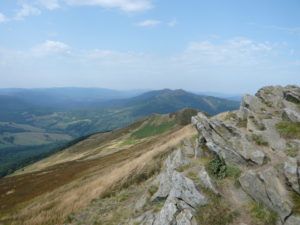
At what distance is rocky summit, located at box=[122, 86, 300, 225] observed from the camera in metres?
13.0

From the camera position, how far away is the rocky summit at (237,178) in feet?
42.5

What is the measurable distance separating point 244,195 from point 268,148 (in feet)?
16.0

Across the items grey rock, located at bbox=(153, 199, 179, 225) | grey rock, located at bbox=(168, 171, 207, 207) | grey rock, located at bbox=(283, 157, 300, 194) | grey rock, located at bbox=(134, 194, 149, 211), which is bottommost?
grey rock, located at bbox=(134, 194, 149, 211)

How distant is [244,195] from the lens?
14422 millimetres

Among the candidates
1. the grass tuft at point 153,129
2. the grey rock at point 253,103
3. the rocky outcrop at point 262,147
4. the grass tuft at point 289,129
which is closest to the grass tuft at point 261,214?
the rocky outcrop at point 262,147

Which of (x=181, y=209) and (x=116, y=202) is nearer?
(x=181, y=209)

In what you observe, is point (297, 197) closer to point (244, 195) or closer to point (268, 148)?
point (244, 195)

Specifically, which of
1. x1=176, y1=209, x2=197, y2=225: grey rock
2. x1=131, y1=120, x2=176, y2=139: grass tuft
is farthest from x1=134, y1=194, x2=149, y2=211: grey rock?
x1=131, y1=120, x2=176, y2=139: grass tuft

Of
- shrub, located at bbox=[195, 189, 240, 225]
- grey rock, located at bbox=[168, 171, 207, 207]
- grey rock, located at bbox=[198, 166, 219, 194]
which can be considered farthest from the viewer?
grey rock, located at bbox=[198, 166, 219, 194]

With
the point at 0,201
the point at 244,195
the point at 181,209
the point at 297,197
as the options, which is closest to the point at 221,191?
the point at 244,195

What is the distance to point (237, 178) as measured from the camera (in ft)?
51.2

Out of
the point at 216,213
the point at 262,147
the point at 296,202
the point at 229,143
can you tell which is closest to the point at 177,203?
the point at 216,213

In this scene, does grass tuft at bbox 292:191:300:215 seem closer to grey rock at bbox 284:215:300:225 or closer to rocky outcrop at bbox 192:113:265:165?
grey rock at bbox 284:215:300:225

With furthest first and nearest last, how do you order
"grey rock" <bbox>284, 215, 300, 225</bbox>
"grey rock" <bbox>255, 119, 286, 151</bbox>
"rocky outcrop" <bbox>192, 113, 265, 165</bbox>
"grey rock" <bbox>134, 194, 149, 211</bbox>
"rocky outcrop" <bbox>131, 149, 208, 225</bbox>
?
1. "grey rock" <bbox>134, 194, 149, 211</bbox>
2. "grey rock" <bbox>255, 119, 286, 151</bbox>
3. "rocky outcrop" <bbox>192, 113, 265, 165</bbox>
4. "rocky outcrop" <bbox>131, 149, 208, 225</bbox>
5. "grey rock" <bbox>284, 215, 300, 225</bbox>
